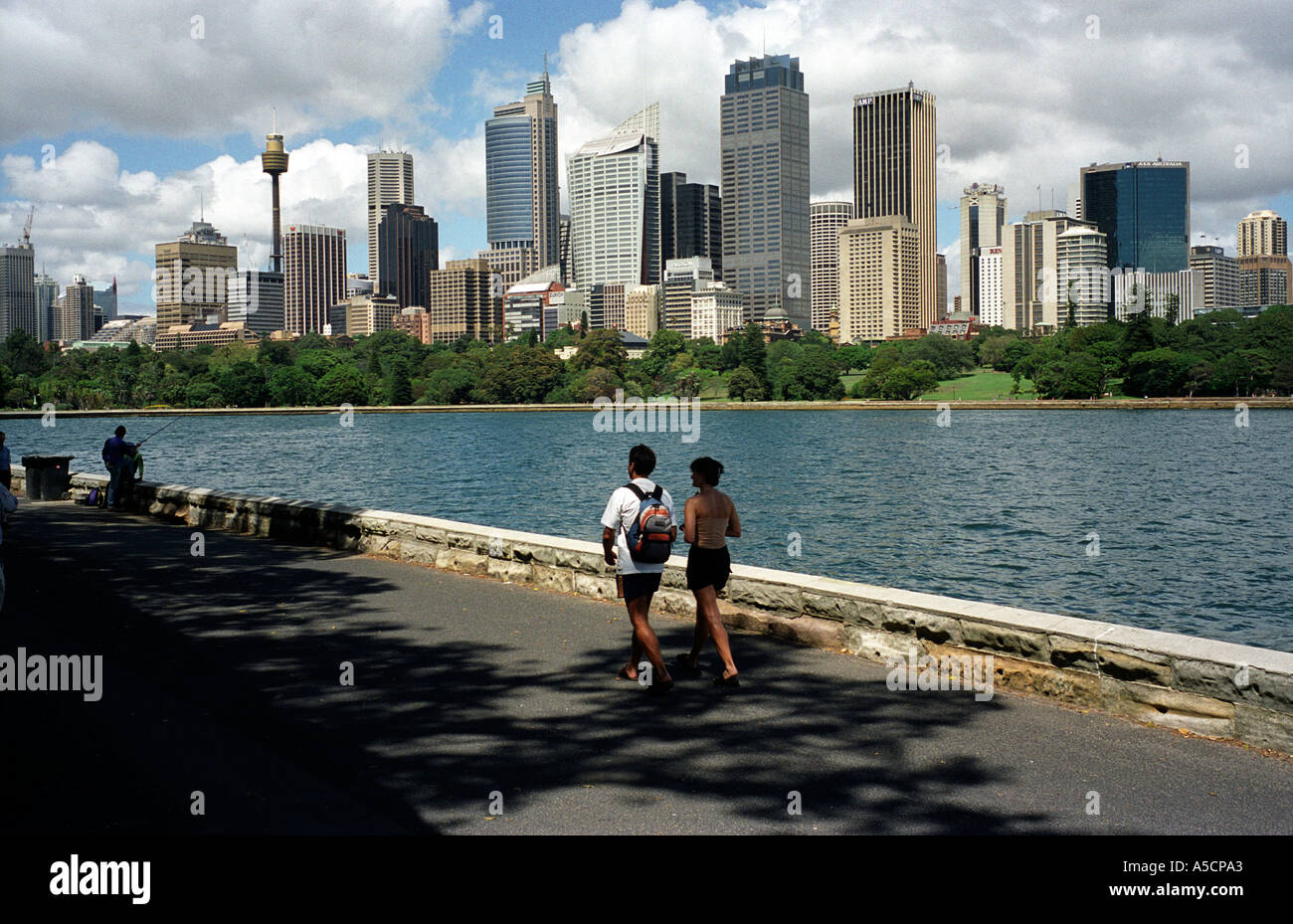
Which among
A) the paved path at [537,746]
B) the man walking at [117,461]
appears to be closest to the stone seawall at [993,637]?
the paved path at [537,746]

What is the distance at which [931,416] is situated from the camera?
141625 millimetres

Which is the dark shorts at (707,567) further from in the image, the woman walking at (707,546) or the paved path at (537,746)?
the paved path at (537,746)

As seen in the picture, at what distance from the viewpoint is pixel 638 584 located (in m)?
7.79

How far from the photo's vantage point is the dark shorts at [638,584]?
25.5 feet

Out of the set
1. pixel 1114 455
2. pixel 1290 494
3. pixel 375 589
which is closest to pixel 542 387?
pixel 1114 455

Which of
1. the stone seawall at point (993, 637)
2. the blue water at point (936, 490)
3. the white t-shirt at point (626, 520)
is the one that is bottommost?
the blue water at point (936, 490)

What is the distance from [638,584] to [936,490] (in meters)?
46.5

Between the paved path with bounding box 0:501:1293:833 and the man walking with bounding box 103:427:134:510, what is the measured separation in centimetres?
1142

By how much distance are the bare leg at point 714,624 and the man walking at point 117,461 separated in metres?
15.9

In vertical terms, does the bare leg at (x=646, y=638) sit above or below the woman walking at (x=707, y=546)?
below

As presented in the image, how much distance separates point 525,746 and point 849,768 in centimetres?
189

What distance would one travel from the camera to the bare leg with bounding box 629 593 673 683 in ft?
25.0

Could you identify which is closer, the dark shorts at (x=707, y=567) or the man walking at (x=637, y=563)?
the man walking at (x=637, y=563)
